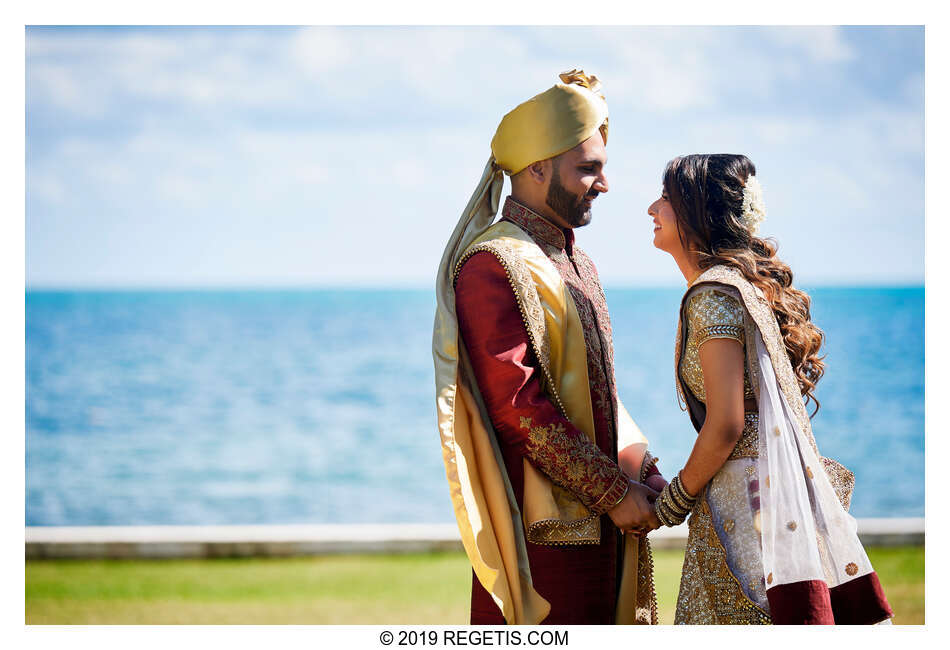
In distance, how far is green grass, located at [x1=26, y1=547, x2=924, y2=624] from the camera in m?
5.75

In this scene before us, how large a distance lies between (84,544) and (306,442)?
17.0 metres

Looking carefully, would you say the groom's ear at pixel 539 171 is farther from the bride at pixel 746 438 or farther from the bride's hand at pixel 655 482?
the bride's hand at pixel 655 482

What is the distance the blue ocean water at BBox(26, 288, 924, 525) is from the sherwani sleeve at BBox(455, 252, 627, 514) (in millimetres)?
11831

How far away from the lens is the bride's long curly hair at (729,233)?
8.57 feet

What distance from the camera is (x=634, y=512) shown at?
8.89 ft

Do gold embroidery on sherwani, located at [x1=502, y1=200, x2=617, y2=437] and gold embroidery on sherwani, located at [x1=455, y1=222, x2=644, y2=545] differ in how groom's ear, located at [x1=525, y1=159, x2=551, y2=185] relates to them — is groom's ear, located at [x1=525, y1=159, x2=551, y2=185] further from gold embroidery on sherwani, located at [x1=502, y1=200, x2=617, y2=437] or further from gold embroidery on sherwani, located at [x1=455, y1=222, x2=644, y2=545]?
gold embroidery on sherwani, located at [x1=455, y1=222, x2=644, y2=545]

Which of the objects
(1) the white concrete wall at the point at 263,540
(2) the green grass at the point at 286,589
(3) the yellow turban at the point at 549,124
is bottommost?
(2) the green grass at the point at 286,589

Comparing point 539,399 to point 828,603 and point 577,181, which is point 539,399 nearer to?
point 577,181

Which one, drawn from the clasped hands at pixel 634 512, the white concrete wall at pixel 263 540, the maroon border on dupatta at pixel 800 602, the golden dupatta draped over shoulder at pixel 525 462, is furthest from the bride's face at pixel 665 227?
the white concrete wall at pixel 263 540

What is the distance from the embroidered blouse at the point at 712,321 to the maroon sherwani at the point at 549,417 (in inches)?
14.3

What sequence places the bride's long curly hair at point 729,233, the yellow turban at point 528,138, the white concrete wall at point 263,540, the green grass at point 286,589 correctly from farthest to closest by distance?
the white concrete wall at point 263,540 → the green grass at point 286,589 → the yellow turban at point 528,138 → the bride's long curly hair at point 729,233

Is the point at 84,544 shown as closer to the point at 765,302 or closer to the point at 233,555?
the point at 233,555

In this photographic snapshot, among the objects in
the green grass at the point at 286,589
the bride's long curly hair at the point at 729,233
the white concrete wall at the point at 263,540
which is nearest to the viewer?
the bride's long curly hair at the point at 729,233
